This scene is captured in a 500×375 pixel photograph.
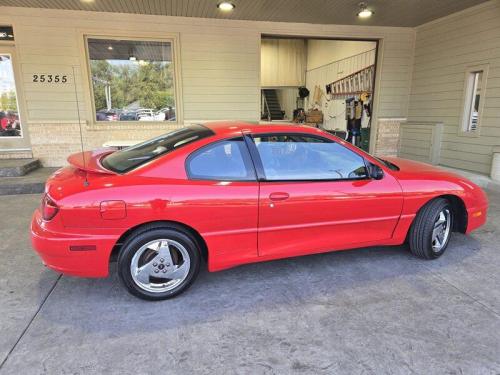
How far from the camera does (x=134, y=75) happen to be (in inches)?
298

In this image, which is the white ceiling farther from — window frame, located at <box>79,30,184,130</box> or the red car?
the red car

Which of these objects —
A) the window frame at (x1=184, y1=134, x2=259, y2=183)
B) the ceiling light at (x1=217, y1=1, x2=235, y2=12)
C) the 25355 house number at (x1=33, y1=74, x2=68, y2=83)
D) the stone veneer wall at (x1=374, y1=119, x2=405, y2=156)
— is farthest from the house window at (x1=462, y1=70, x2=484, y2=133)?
the 25355 house number at (x1=33, y1=74, x2=68, y2=83)

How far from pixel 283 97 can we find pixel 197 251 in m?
17.7

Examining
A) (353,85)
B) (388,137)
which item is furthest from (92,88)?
(353,85)

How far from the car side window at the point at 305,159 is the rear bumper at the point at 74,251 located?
1.36 m

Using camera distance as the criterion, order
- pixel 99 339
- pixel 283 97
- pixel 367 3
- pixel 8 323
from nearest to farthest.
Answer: pixel 99 339 → pixel 8 323 → pixel 367 3 → pixel 283 97

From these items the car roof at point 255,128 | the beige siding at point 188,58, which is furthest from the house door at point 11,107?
the car roof at point 255,128

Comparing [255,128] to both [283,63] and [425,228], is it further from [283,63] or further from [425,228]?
[283,63]

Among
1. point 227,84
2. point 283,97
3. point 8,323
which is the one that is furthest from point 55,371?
point 283,97

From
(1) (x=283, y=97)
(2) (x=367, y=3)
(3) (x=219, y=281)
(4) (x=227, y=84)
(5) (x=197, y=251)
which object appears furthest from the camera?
(1) (x=283, y=97)

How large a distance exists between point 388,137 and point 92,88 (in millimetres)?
7176

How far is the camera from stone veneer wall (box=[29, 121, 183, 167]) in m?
7.25

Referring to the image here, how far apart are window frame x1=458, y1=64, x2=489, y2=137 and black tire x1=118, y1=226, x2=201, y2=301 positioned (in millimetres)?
6669

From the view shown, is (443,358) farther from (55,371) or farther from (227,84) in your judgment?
(227,84)
